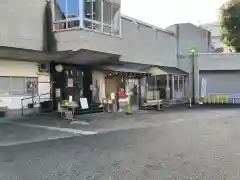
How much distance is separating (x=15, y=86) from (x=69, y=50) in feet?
12.0

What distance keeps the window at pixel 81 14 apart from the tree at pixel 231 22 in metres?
22.9

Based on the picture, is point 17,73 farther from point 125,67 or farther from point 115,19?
point 125,67

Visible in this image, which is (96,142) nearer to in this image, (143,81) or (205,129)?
(205,129)

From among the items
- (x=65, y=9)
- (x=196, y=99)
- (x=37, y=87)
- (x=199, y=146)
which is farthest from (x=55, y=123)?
(x=196, y=99)

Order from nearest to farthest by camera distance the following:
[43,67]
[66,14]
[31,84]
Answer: [66,14], [31,84], [43,67]

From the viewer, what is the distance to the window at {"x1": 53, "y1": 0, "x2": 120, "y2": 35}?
723 inches

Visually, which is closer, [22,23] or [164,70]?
[22,23]

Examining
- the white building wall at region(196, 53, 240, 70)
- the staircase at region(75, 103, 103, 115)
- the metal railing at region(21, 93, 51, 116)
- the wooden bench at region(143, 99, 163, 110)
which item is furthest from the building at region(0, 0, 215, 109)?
the white building wall at region(196, 53, 240, 70)

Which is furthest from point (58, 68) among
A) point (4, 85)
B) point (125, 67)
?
point (125, 67)

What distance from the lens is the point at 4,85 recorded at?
18469mm

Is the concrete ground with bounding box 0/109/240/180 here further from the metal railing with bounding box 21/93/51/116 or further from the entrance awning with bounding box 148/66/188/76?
the entrance awning with bounding box 148/66/188/76

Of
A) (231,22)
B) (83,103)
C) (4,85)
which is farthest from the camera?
(231,22)

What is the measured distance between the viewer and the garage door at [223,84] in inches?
1357

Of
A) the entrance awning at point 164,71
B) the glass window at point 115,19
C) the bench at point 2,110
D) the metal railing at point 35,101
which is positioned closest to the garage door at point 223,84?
the entrance awning at point 164,71
